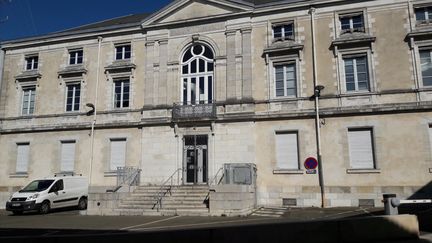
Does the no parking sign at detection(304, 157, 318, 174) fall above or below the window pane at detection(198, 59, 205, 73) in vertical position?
below

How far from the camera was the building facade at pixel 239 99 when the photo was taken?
17.4 m

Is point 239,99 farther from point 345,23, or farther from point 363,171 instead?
point 363,171

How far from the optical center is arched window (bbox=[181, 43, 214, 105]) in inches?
803

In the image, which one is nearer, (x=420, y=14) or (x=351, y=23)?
(x=420, y=14)

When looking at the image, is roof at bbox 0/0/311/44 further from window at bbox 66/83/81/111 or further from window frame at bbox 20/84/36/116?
window at bbox 66/83/81/111

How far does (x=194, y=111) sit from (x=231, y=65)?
2.96 m

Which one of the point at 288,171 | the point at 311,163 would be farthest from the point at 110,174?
the point at 311,163

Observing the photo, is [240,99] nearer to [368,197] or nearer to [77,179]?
[368,197]

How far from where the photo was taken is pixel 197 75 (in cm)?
2064

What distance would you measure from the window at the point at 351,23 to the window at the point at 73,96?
578 inches

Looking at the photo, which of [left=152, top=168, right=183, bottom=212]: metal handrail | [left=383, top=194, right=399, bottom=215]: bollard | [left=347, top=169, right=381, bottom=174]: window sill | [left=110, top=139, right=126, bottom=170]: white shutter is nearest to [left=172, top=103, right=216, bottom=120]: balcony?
[left=152, top=168, right=183, bottom=212]: metal handrail

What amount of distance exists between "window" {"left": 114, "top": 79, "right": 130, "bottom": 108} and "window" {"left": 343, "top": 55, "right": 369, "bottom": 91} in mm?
11459

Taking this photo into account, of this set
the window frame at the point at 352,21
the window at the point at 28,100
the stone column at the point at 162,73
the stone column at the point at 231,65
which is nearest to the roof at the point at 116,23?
the stone column at the point at 231,65

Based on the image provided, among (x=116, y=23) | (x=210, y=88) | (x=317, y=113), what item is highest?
(x=116, y=23)
